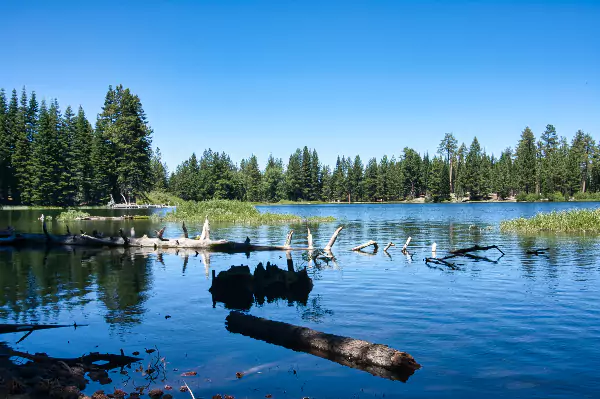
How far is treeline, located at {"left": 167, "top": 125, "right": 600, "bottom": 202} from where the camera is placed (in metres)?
134

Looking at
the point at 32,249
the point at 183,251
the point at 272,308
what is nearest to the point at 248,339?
the point at 272,308

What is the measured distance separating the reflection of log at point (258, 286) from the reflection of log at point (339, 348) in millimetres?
5171

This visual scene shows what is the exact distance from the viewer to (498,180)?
148 metres

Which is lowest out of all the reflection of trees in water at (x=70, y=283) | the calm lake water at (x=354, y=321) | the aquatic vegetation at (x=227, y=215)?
the calm lake water at (x=354, y=321)

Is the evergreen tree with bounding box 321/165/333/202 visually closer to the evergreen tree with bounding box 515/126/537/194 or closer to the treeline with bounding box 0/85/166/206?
the evergreen tree with bounding box 515/126/537/194

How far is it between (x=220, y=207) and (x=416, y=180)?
378 feet

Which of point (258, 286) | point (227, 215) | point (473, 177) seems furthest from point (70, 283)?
point (473, 177)

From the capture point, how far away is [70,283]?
20.4 m

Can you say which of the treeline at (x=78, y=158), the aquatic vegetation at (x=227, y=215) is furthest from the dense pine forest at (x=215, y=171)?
the aquatic vegetation at (x=227, y=215)

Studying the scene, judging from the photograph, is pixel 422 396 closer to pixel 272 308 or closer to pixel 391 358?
pixel 391 358

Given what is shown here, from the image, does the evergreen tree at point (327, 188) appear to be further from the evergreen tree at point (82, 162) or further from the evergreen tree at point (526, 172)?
the evergreen tree at point (82, 162)

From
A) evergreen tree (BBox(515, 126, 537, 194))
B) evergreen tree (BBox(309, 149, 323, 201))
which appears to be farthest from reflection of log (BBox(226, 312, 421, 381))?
A: evergreen tree (BBox(309, 149, 323, 201))

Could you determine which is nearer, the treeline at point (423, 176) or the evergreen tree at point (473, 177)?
the treeline at point (423, 176)

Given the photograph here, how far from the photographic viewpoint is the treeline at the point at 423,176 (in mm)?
133500
